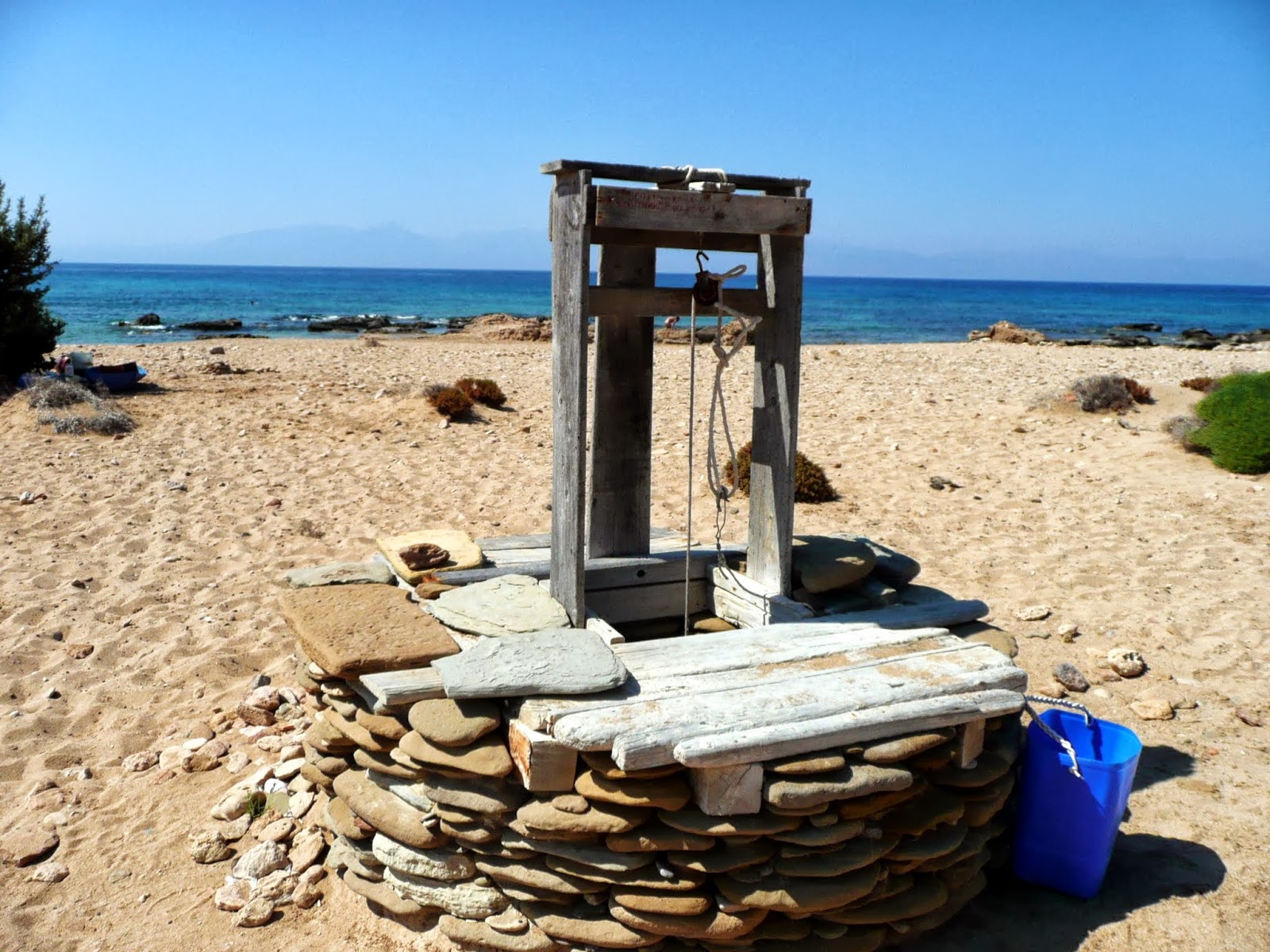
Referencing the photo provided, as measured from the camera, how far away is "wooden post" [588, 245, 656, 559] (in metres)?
4.62

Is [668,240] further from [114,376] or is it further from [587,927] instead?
[114,376]

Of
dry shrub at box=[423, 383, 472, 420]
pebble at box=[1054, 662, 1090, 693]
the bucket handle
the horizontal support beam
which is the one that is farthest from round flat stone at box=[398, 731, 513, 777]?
dry shrub at box=[423, 383, 472, 420]

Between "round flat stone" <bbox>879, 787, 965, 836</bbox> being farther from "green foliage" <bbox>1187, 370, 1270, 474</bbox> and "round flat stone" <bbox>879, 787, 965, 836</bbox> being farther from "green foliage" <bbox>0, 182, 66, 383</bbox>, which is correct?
"green foliage" <bbox>0, 182, 66, 383</bbox>

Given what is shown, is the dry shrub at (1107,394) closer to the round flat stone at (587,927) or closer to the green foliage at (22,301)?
the round flat stone at (587,927)

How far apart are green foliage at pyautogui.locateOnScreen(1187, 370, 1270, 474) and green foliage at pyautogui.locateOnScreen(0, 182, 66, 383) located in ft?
51.4

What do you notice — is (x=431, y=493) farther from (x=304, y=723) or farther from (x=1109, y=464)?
(x=1109, y=464)

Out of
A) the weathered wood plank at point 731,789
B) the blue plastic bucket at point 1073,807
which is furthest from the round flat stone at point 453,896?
the blue plastic bucket at point 1073,807

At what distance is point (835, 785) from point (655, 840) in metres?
0.60

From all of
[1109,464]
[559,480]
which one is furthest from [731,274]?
[1109,464]

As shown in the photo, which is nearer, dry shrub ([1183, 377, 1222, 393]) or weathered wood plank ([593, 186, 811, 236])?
weathered wood plank ([593, 186, 811, 236])

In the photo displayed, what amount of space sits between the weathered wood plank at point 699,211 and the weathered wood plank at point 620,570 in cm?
168

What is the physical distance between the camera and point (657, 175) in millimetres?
4059

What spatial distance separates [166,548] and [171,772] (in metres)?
2.99

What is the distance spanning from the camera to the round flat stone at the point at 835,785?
302 centimetres
